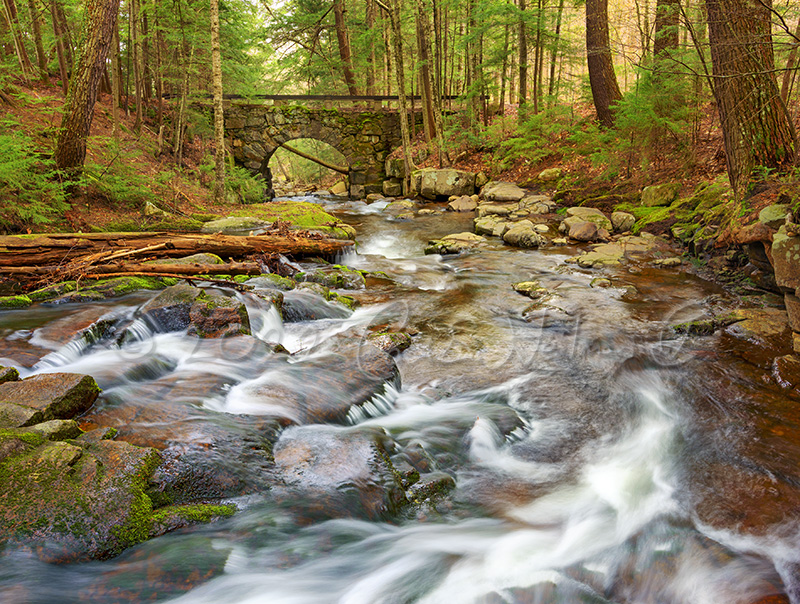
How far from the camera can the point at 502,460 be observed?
3.99m

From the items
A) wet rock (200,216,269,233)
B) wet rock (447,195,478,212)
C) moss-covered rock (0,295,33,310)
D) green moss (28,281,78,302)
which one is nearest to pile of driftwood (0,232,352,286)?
green moss (28,281,78,302)

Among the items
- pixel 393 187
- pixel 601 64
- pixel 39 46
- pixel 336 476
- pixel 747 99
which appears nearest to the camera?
pixel 336 476

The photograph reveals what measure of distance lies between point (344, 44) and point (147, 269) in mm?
20063

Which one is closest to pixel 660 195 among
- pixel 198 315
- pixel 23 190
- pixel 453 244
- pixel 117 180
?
pixel 453 244

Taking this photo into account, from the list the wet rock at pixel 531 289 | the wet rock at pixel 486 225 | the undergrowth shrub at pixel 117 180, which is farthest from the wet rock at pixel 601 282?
the undergrowth shrub at pixel 117 180

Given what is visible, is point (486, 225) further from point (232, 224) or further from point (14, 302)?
point (14, 302)

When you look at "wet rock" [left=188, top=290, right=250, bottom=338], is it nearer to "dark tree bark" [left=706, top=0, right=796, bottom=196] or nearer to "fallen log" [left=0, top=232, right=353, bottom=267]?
A: "fallen log" [left=0, top=232, right=353, bottom=267]

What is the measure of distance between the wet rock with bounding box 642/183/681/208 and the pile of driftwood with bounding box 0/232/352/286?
8.49 m

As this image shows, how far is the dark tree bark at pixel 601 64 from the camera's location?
551 inches

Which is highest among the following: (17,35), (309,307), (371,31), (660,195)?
(371,31)

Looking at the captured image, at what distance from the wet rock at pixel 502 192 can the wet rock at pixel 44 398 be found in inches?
543

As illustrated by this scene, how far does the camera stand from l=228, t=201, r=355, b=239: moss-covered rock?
11164mm

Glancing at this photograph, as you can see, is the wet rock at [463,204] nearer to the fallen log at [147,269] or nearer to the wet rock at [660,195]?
the wet rock at [660,195]

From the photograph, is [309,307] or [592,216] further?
[592,216]
